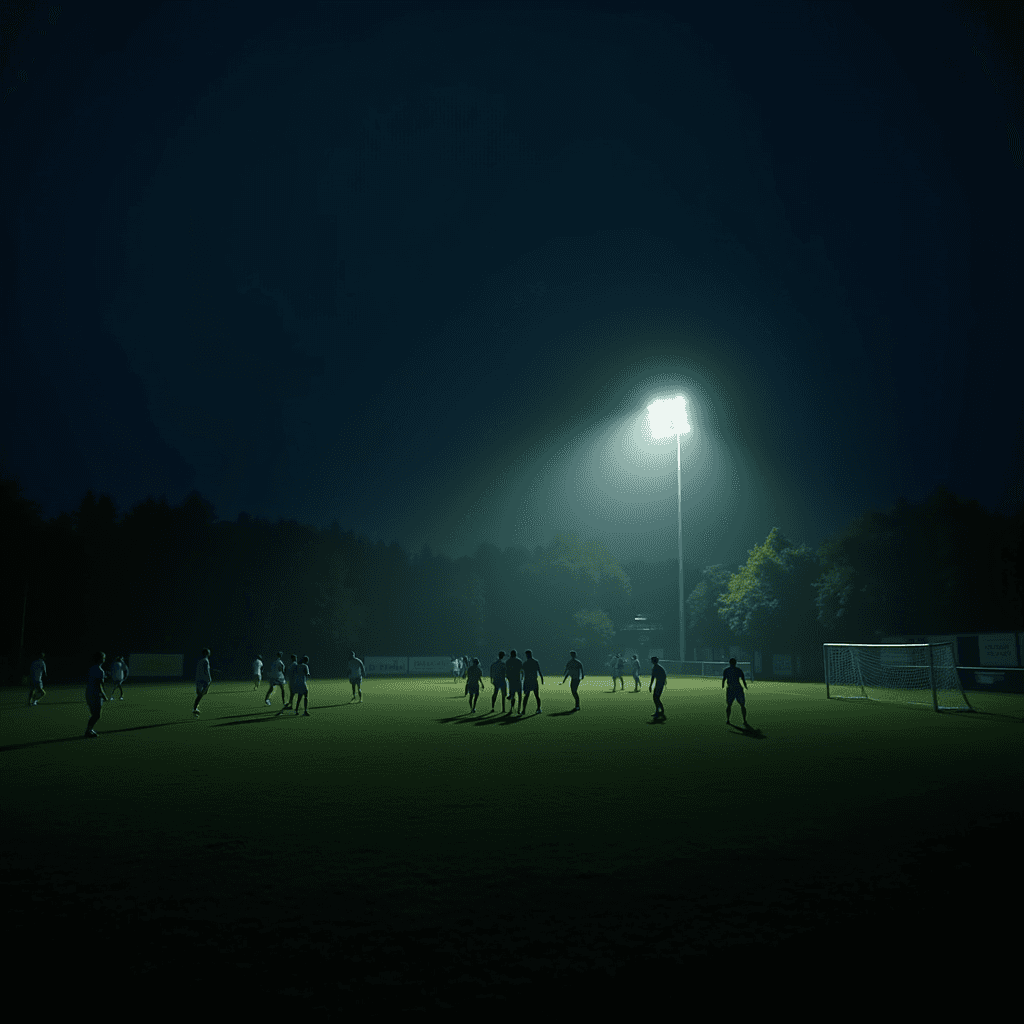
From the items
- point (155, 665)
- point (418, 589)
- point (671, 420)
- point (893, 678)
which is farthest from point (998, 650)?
point (418, 589)

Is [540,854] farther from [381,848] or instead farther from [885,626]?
[885,626]

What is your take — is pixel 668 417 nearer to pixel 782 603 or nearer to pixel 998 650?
pixel 782 603

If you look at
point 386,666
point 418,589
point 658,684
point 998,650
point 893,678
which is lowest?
point 386,666

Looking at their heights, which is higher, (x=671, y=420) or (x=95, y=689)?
(x=671, y=420)

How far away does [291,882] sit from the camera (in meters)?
7.28

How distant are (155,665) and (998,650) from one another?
5910 centimetres

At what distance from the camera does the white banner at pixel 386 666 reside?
241 ft

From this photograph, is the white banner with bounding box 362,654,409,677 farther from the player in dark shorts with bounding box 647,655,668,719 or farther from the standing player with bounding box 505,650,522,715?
the player in dark shorts with bounding box 647,655,668,719

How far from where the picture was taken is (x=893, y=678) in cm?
3928

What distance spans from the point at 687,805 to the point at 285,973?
694 centimetres

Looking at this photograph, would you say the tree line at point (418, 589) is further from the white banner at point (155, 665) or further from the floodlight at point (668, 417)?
the floodlight at point (668, 417)

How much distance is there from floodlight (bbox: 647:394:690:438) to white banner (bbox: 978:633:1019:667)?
24063 mm

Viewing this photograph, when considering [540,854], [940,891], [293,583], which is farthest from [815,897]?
[293,583]

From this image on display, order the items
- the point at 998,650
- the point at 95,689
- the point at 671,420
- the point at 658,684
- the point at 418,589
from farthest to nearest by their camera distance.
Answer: the point at 418,589
the point at 671,420
the point at 998,650
the point at 658,684
the point at 95,689
